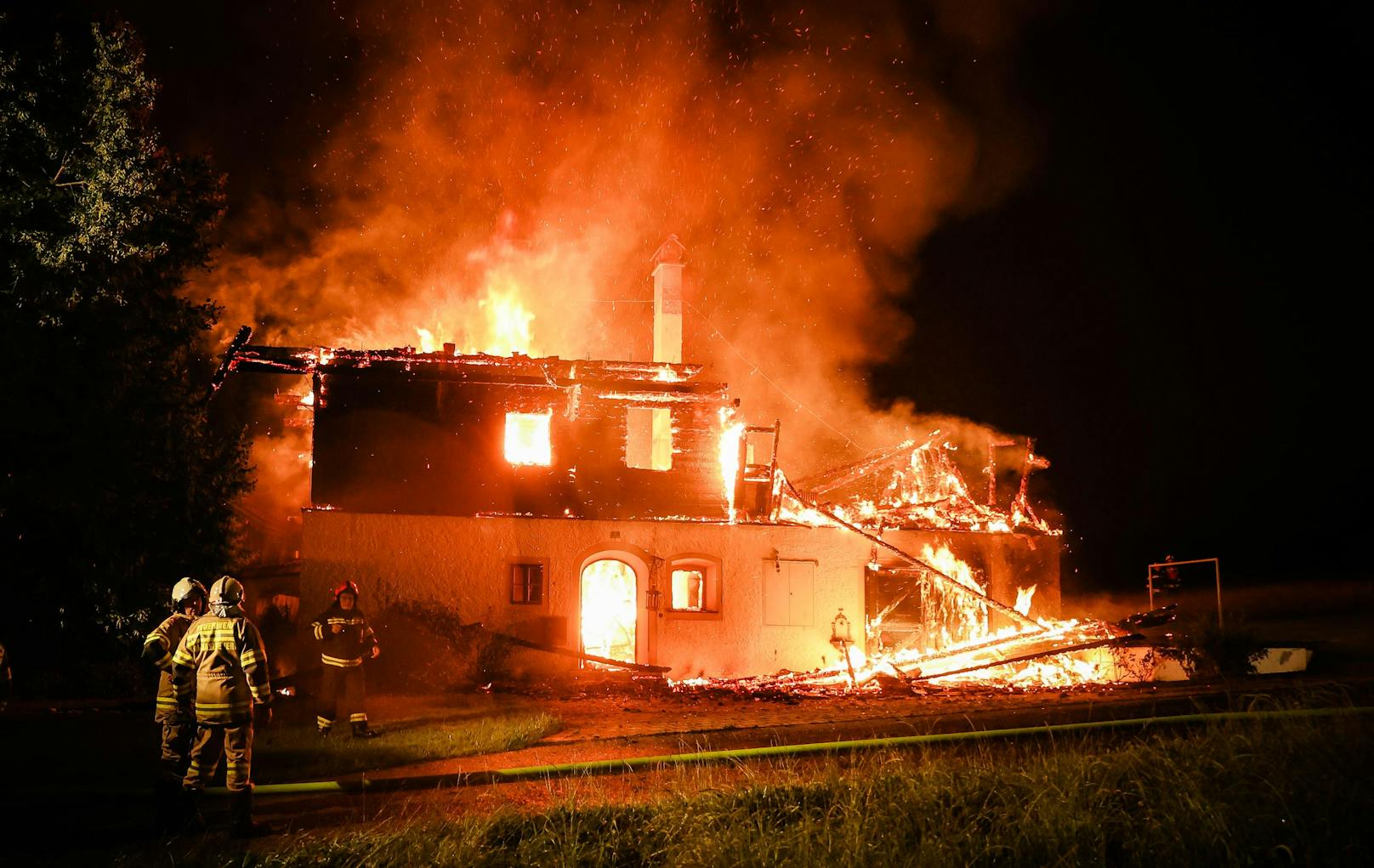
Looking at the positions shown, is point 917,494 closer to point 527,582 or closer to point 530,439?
point 530,439

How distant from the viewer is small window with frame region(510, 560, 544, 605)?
1783 centimetres

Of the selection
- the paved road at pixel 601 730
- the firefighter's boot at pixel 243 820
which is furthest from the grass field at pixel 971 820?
the paved road at pixel 601 730

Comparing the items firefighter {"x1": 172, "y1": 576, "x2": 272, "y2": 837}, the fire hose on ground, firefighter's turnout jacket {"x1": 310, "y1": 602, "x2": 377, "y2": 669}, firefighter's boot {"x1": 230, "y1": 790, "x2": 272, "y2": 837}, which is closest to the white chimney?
firefighter's turnout jacket {"x1": 310, "y1": 602, "x2": 377, "y2": 669}

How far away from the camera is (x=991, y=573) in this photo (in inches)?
788

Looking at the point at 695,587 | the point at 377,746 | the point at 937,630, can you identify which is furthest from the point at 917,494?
the point at 377,746

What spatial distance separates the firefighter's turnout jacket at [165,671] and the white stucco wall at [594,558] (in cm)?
999

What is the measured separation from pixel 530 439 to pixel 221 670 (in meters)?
12.4

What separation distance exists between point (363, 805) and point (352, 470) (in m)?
11.7

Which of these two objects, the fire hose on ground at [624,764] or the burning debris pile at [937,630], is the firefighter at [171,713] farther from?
the burning debris pile at [937,630]

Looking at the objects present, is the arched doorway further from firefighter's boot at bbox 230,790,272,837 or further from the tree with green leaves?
firefighter's boot at bbox 230,790,272,837

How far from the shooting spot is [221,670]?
6906mm

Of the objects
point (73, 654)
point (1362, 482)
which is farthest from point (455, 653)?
point (1362, 482)

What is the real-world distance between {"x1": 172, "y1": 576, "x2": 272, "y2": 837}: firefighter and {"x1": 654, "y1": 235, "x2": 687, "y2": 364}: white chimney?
15.8m

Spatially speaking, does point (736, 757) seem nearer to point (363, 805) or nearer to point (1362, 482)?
point (363, 805)
